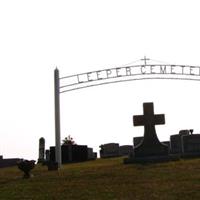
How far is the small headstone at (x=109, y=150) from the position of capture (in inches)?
1575

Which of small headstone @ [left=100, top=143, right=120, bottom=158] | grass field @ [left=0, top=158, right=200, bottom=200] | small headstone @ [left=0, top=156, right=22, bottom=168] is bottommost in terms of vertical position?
grass field @ [left=0, top=158, right=200, bottom=200]

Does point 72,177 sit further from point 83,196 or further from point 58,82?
point 58,82

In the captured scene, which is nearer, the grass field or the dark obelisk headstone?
the grass field

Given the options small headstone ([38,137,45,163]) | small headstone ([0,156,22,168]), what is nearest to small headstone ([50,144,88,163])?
small headstone ([38,137,45,163])

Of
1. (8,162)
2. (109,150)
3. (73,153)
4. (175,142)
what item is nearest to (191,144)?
(175,142)

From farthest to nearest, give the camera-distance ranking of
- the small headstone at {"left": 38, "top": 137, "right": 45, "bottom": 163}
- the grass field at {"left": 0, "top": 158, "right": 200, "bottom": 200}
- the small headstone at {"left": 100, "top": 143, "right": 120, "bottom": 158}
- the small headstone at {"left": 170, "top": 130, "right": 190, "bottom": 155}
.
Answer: the small headstone at {"left": 100, "top": 143, "right": 120, "bottom": 158}
the small headstone at {"left": 38, "top": 137, "right": 45, "bottom": 163}
the small headstone at {"left": 170, "top": 130, "right": 190, "bottom": 155}
the grass field at {"left": 0, "top": 158, "right": 200, "bottom": 200}

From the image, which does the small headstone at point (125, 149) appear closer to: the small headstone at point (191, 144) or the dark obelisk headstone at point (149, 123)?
the small headstone at point (191, 144)

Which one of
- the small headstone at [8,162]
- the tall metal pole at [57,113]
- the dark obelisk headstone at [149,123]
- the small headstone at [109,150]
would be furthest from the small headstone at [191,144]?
the small headstone at [8,162]

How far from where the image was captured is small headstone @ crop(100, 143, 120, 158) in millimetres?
40000

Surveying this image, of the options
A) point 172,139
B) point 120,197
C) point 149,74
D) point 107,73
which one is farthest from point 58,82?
point 120,197

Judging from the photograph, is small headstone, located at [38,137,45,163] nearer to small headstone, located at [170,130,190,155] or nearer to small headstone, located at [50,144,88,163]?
small headstone, located at [50,144,88,163]

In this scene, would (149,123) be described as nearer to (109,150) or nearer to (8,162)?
(109,150)

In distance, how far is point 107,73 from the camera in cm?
3178

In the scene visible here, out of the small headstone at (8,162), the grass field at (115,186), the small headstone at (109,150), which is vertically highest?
the small headstone at (109,150)
